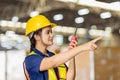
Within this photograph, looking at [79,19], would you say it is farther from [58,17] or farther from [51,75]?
[51,75]

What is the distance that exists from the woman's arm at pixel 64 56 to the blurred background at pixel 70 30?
2533 mm

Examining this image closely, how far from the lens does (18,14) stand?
8367 millimetres

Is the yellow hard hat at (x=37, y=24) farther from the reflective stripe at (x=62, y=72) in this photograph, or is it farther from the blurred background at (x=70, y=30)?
the blurred background at (x=70, y=30)

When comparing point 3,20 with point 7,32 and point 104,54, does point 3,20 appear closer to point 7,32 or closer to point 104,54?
point 7,32

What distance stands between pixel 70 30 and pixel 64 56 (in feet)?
27.7

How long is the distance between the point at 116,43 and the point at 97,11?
270 cm

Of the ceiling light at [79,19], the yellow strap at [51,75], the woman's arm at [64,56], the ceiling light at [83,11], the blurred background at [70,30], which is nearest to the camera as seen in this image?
the woman's arm at [64,56]

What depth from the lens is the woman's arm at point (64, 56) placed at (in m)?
1.56

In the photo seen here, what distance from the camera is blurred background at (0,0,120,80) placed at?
4.74m

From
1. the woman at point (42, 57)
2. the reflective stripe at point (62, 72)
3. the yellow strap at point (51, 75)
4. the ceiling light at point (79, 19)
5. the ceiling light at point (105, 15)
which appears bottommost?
the ceiling light at point (79, 19)

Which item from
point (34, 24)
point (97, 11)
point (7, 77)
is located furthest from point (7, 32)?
point (34, 24)

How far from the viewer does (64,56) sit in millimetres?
1614

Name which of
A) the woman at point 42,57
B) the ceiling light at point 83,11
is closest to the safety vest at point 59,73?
the woman at point 42,57

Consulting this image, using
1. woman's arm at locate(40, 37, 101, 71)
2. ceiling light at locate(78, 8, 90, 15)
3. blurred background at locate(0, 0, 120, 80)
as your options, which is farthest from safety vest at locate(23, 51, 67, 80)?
ceiling light at locate(78, 8, 90, 15)
